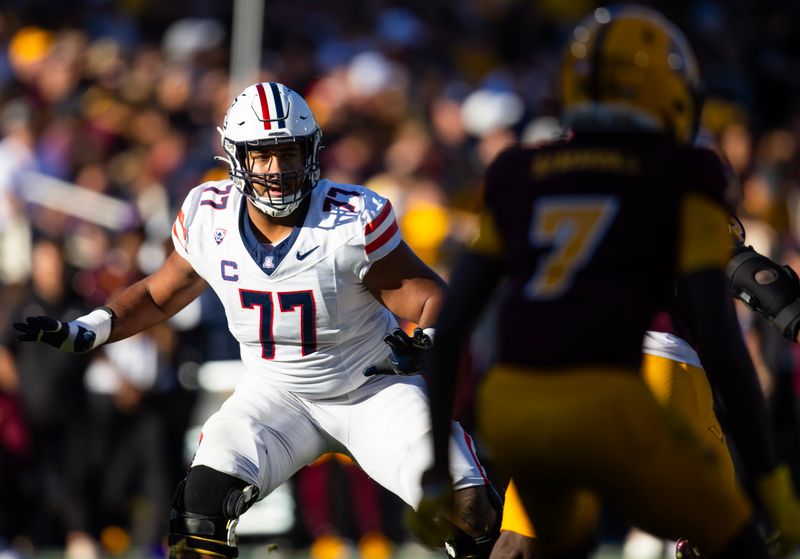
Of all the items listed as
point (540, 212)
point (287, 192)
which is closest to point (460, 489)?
point (287, 192)

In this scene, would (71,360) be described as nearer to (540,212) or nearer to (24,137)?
(24,137)

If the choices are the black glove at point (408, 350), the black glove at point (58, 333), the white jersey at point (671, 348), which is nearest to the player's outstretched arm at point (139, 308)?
the black glove at point (58, 333)

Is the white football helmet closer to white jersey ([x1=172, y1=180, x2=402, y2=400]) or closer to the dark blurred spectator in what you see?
white jersey ([x1=172, y1=180, x2=402, y2=400])

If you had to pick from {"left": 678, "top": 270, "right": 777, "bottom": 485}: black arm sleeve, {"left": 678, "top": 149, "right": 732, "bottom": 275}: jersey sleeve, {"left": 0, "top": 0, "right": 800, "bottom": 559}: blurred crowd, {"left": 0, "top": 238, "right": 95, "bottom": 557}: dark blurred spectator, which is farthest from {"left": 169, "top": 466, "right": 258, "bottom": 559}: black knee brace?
{"left": 0, "top": 238, "right": 95, "bottom": 557}: dark blurred spectator

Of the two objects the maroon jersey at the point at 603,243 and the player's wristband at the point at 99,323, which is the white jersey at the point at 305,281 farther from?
the maroon jersey at the point at 603,243

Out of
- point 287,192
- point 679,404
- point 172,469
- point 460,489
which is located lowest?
point 172,469

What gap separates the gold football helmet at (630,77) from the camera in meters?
3.61

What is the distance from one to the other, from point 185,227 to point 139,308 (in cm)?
41

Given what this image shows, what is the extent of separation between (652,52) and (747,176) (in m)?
7.21

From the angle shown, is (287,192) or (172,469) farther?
(172,469)

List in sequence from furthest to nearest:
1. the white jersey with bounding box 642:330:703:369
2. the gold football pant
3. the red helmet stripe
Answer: the red helmet stripe < the white jersey with bounding box 642:330:703:369 < the gold football pant

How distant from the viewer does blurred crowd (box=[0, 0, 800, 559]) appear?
938 centimetres

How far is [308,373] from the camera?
18.0 feet

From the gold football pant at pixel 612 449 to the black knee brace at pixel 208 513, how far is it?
1.78m
